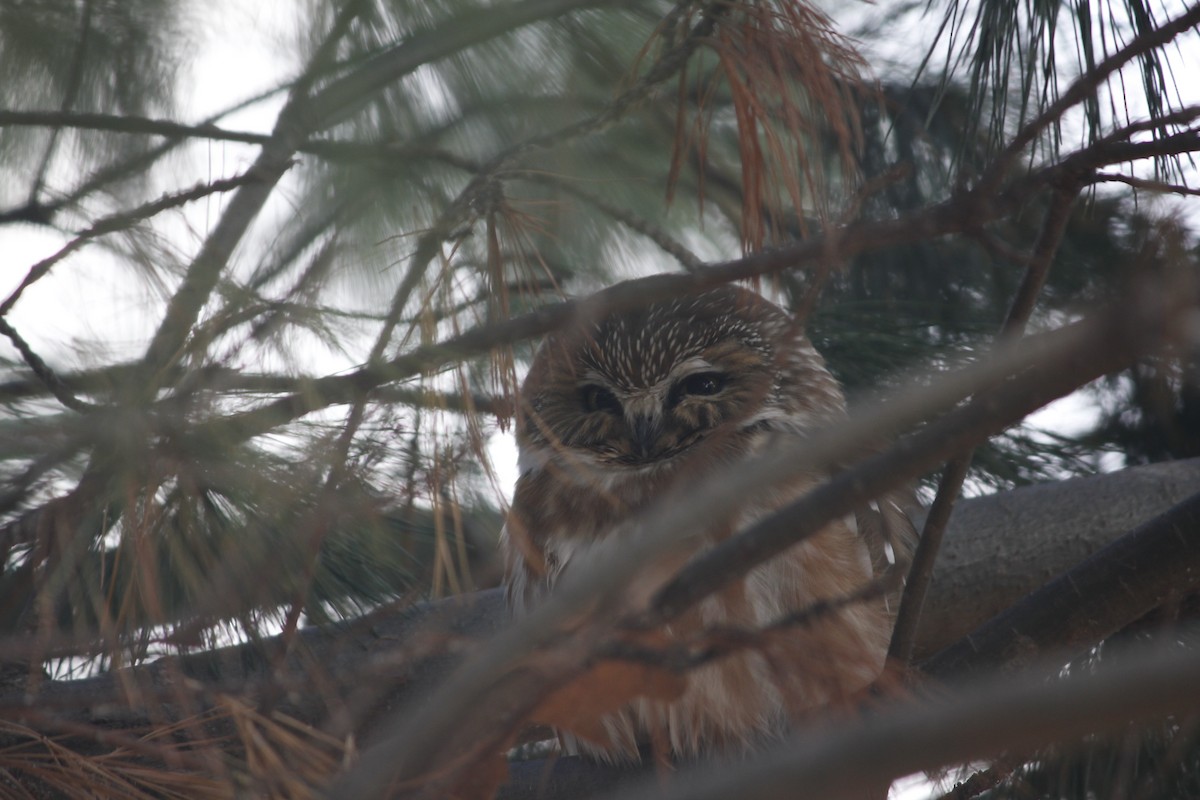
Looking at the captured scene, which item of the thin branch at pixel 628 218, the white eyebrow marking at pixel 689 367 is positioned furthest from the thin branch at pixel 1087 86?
the white eyebrow marking at pixel 689 367

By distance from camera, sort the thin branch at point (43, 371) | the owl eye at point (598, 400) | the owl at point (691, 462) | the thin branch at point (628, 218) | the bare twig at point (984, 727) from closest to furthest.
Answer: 1. the bare twig at point (984, 727)
2. the thin branch at point (43, 371)
3. the thin branch at point (628, 218)
4. the owl at point (691, 462)
5. the owl eye at point (598, 400)

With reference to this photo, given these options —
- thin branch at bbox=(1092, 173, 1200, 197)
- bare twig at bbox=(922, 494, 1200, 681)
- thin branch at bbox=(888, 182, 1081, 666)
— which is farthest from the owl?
thin branch at bbox=(1092, 173, 1200, 197)

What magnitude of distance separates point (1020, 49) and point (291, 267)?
1.56m

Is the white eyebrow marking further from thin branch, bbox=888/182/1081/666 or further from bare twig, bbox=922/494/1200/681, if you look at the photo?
bare twig, bbox=922/494/1200/681

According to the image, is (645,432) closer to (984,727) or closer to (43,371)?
(43,371)

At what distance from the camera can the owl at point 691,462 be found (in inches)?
116

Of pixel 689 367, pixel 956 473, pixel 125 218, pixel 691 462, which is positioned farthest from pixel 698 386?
pixel 125 218

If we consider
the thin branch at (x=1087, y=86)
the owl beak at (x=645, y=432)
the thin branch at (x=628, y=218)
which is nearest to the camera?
the thin branch at (x=1087, y=86)

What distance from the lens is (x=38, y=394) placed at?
2.15 metres

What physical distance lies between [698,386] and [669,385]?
10 cm

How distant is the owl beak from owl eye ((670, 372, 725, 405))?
0.33 feet

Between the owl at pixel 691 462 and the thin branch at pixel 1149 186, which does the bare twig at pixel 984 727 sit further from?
the owl at pixel 691 462

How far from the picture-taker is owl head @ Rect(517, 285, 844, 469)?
3.45 meters

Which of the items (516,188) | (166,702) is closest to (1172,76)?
(516,188)
